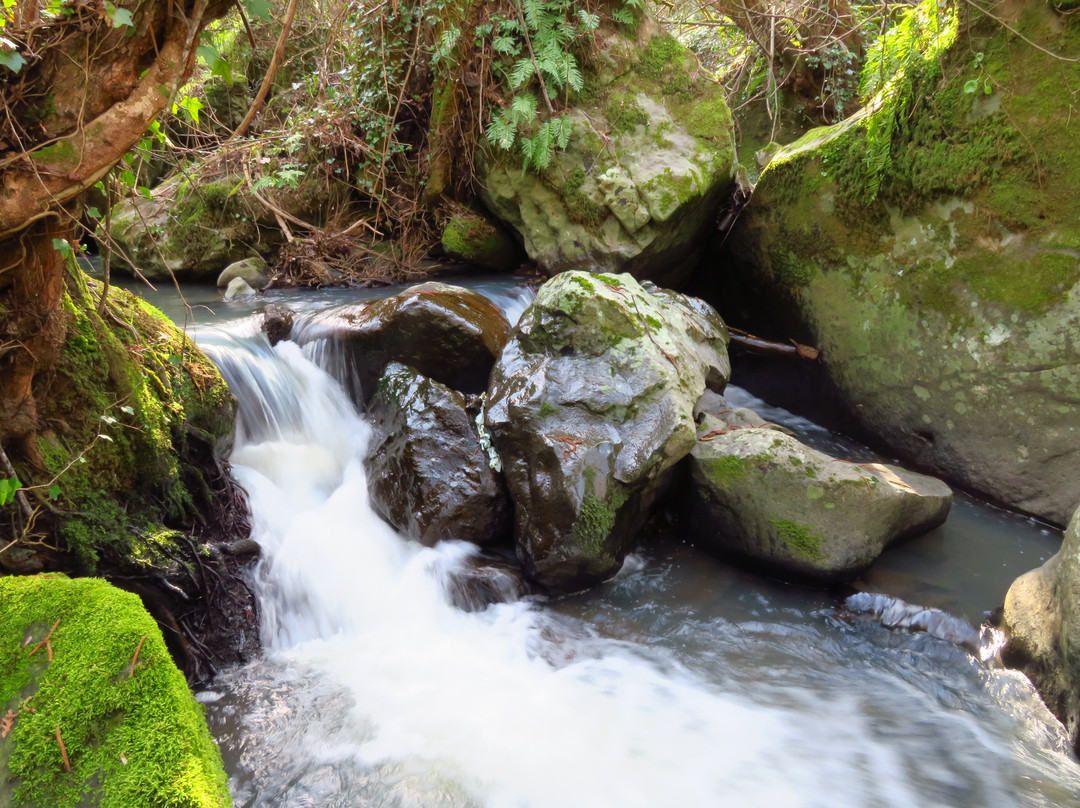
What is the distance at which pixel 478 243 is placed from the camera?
8.22 metres

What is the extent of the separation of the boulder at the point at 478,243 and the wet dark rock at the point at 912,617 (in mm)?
5980

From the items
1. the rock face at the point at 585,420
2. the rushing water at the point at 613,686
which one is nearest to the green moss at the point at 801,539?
the rushing water at the point at 613,686

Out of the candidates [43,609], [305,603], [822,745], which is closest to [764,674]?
[822,745]

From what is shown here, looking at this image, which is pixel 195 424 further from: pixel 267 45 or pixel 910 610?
pixel 267 45

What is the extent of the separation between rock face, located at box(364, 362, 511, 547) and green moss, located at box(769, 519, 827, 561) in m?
1.81

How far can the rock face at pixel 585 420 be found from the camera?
13.1 ft

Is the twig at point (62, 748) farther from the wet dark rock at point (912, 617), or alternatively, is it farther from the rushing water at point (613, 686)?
the wet dark rock at point (912, 617)

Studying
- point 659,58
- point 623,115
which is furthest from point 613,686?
point 659,58

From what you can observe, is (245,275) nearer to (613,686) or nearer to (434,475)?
(434,475)

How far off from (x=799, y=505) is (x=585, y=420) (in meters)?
1.45

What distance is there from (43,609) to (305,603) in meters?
1.85

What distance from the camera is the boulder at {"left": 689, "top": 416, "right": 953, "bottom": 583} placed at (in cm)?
395

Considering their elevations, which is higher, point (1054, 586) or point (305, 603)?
point (1054, 586)

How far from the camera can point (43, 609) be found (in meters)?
2.14
